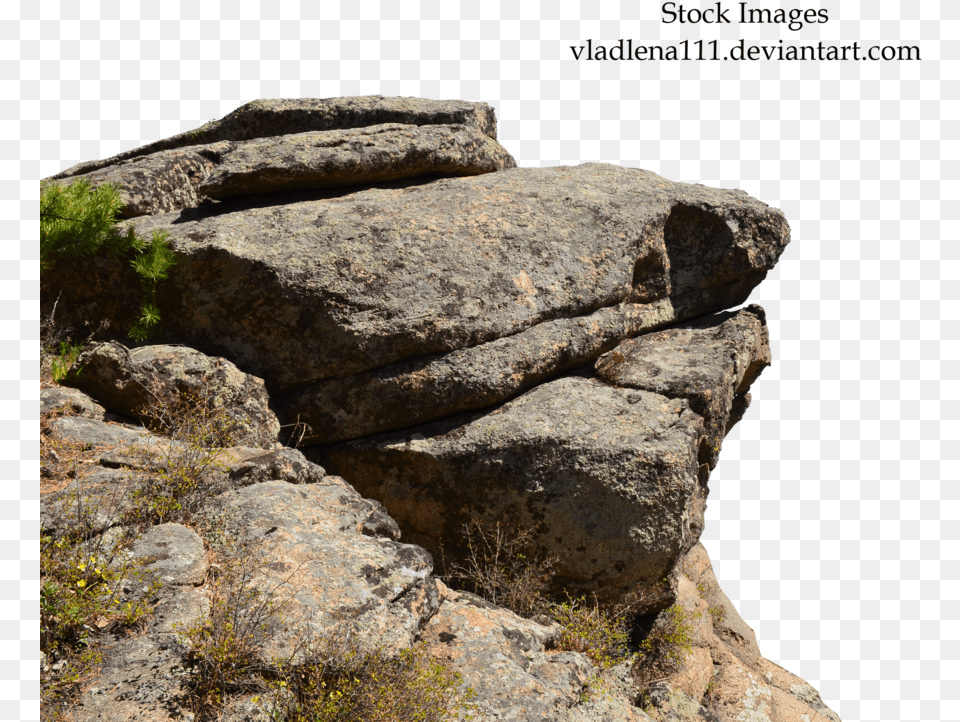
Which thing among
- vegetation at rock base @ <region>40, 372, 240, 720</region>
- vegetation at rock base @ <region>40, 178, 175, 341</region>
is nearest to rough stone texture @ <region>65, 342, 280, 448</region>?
vegetation at rock base @ <region>40, 372, 240, 720</region>

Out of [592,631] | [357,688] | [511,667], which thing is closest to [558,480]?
[592,631]

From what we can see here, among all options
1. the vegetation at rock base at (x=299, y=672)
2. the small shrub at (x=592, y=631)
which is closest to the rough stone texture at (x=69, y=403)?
the vegetation at rock base at (x=299, y=672)

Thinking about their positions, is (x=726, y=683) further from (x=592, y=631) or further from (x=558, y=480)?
(x=558, y=480)

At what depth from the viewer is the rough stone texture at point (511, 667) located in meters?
6.81

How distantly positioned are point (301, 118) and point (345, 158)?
5.68 feet

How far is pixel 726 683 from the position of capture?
11578 millimetres

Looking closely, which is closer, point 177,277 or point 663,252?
point 177,277

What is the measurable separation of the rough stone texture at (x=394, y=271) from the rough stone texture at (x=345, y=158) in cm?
37

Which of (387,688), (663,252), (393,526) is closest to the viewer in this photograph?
(387,688)

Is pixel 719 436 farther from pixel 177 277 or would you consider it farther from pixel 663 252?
pixel 177 277

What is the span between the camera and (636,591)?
995cm

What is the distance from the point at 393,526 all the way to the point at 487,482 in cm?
178

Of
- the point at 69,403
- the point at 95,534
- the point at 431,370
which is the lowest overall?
the point at 95,534

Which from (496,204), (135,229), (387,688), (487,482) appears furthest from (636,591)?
(135,229)
